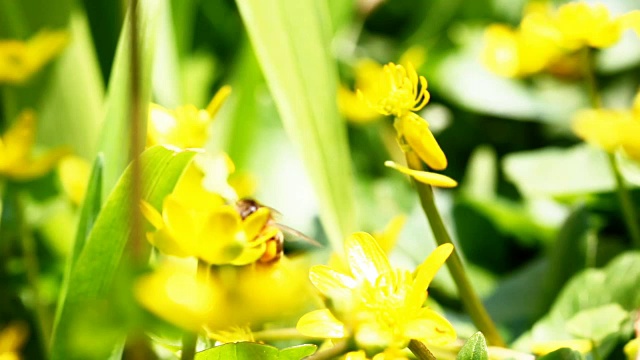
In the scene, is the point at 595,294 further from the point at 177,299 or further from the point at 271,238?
the point at 177,299

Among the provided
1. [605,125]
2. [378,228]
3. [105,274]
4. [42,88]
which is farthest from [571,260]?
[42,88]

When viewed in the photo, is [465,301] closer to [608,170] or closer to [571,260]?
[571,260]

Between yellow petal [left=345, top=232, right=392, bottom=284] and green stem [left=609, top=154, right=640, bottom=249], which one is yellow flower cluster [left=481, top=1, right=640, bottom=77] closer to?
green stem [left=609, top=154, right=640, bottom=249]

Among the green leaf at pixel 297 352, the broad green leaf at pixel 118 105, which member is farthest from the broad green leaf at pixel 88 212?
the green leaf at pixel 297 352

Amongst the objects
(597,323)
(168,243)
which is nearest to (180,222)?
(168,243)

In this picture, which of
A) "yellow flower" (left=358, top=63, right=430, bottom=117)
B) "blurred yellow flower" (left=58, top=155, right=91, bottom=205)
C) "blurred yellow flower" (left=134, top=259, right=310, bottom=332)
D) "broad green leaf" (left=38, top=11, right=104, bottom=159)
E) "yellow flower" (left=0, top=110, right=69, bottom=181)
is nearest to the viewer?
"blurred yellow flower" (left=134, top=259, right=310, bottom=332)

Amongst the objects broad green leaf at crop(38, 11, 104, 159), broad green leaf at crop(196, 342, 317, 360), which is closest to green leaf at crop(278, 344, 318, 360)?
broad green leaf at crop(196, 342, 317, 360)

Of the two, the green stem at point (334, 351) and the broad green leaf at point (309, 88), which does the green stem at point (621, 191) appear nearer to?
the broad green leaf at point (309, 88)
